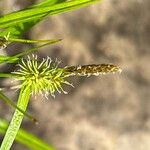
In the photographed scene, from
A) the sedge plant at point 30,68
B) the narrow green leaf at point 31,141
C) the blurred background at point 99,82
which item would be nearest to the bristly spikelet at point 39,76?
the sedge plant at point 30,68

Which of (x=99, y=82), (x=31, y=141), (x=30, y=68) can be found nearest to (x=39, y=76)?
(x=30, y=68)

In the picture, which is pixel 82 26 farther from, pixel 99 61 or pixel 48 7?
pixel 48 7

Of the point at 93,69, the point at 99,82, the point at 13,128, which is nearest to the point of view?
the point at 93,69

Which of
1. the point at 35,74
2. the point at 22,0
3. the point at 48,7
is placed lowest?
the point at 35,74

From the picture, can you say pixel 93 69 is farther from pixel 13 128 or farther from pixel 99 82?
pixel 99 82

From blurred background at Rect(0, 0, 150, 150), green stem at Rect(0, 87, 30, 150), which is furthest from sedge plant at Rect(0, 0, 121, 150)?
blurred background at Rect(0, 0, 150, 150)

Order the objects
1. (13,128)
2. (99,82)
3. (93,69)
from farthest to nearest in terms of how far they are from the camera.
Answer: (99,82) → (13,128) → (93,69)

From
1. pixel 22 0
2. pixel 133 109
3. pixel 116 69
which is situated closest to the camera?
pixel 116 69

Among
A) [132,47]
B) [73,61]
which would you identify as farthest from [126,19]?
[73,61]

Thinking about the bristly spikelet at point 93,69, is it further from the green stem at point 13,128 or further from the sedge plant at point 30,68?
the green stem at point 13,128
